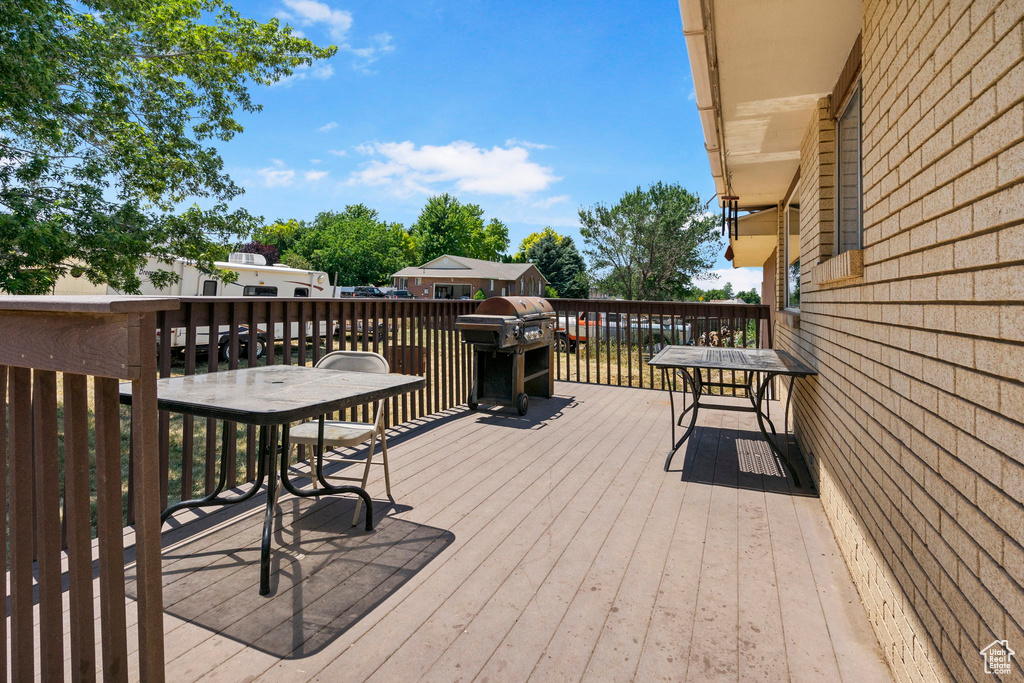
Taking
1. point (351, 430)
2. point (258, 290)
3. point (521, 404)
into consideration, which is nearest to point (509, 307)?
point (521, 404)

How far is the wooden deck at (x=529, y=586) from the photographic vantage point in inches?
72.1

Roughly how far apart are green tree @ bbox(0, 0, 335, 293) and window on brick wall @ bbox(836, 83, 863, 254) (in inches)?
320

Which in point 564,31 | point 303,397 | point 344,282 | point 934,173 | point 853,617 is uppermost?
→ point 564,31

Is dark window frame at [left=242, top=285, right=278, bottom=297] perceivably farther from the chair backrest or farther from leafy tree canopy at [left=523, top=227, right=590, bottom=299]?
leafy tree canopy at [left=523, top=227, right=590, bottom=299]

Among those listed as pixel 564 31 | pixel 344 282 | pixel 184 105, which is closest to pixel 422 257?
pixel 344 282

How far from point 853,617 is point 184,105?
11.9 m

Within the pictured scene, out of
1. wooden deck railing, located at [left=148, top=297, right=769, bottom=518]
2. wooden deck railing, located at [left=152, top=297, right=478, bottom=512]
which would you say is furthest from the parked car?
wooden deck railing, located at [left=152, top=297, right=478, bottom=512]

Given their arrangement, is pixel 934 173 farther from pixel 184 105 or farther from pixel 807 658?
pixel 184 105

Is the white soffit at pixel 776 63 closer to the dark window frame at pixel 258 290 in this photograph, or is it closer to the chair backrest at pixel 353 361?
the chair backrest at pixel 353 361

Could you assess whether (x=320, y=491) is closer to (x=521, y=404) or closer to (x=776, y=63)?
(x=521, y=404)

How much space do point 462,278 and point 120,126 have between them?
110 ft

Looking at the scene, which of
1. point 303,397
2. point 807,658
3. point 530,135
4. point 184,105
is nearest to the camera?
point 807,658

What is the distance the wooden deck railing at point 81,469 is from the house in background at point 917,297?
1747mm

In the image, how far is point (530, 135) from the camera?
9150cm
